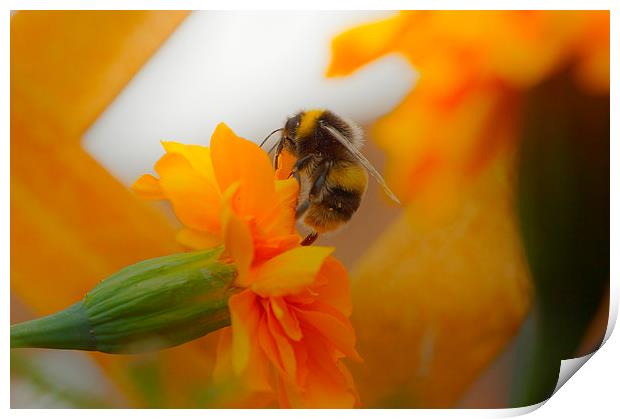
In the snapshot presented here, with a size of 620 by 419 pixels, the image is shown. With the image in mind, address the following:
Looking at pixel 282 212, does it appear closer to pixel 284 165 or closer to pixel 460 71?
pixel 284 165

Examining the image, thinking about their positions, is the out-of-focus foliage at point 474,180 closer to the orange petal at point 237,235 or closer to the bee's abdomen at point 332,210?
the bee's abdomen at point 332,210

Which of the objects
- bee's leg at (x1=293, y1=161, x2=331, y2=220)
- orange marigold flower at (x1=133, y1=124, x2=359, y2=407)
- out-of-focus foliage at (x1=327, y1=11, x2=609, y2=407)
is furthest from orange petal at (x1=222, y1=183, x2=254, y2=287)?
out-of-focus foliage at (x1=327, y1=11, x2=609, y2=407)

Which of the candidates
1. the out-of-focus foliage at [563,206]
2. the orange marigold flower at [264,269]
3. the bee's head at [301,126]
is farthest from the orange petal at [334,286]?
the out-of-focus foliage at [563,206]

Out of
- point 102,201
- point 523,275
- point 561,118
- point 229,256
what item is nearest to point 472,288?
point 523,275

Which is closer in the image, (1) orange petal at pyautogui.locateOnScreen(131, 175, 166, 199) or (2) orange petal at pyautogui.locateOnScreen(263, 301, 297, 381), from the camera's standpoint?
(2) orange petal at pyautogui.locateOnScreen(263, 301, 297, 381)

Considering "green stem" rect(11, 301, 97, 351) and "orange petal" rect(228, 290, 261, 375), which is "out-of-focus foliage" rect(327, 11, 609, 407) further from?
"green stem" rect(11, 301, 97, 351)

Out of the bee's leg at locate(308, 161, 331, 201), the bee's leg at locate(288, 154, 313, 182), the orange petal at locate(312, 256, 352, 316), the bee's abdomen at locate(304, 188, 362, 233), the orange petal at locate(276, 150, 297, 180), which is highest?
the orange petal at locate(276, 150, 297, 180)
